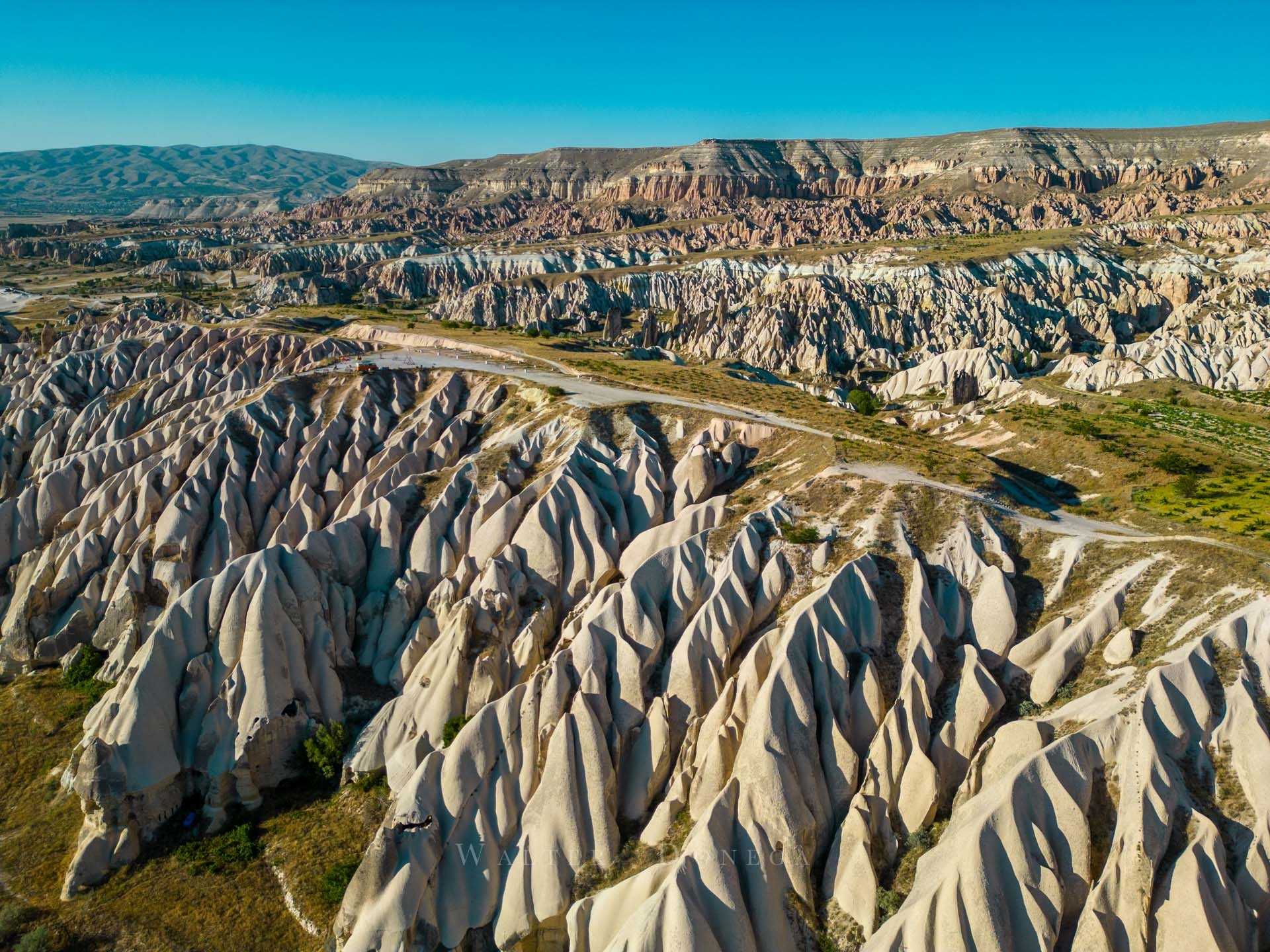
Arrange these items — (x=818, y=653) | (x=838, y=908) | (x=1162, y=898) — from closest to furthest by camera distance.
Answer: (x=1162, y=898), (x=838, y=908), (x=818, y=653)

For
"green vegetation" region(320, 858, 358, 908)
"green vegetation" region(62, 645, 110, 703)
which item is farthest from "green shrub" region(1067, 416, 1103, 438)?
"green vegetation" region(62, 645, 110, 703)

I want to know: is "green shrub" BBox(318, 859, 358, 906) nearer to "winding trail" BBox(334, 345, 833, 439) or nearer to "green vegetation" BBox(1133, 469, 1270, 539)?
"winding trail" BBox(334, 345, 833, 439)

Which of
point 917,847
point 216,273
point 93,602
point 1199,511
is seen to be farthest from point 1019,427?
point 216,273

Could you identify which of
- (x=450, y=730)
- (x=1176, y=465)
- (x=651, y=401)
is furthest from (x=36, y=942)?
(x=1176, y=465)

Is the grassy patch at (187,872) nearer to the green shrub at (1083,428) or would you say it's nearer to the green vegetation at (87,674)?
the green vegetation at (87,674)

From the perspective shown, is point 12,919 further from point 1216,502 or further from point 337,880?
point 1216,502

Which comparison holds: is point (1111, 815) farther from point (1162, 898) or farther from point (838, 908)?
point (838, 908)

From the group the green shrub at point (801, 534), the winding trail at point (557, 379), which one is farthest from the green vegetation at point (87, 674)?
the green shrub at point (801, 534)
